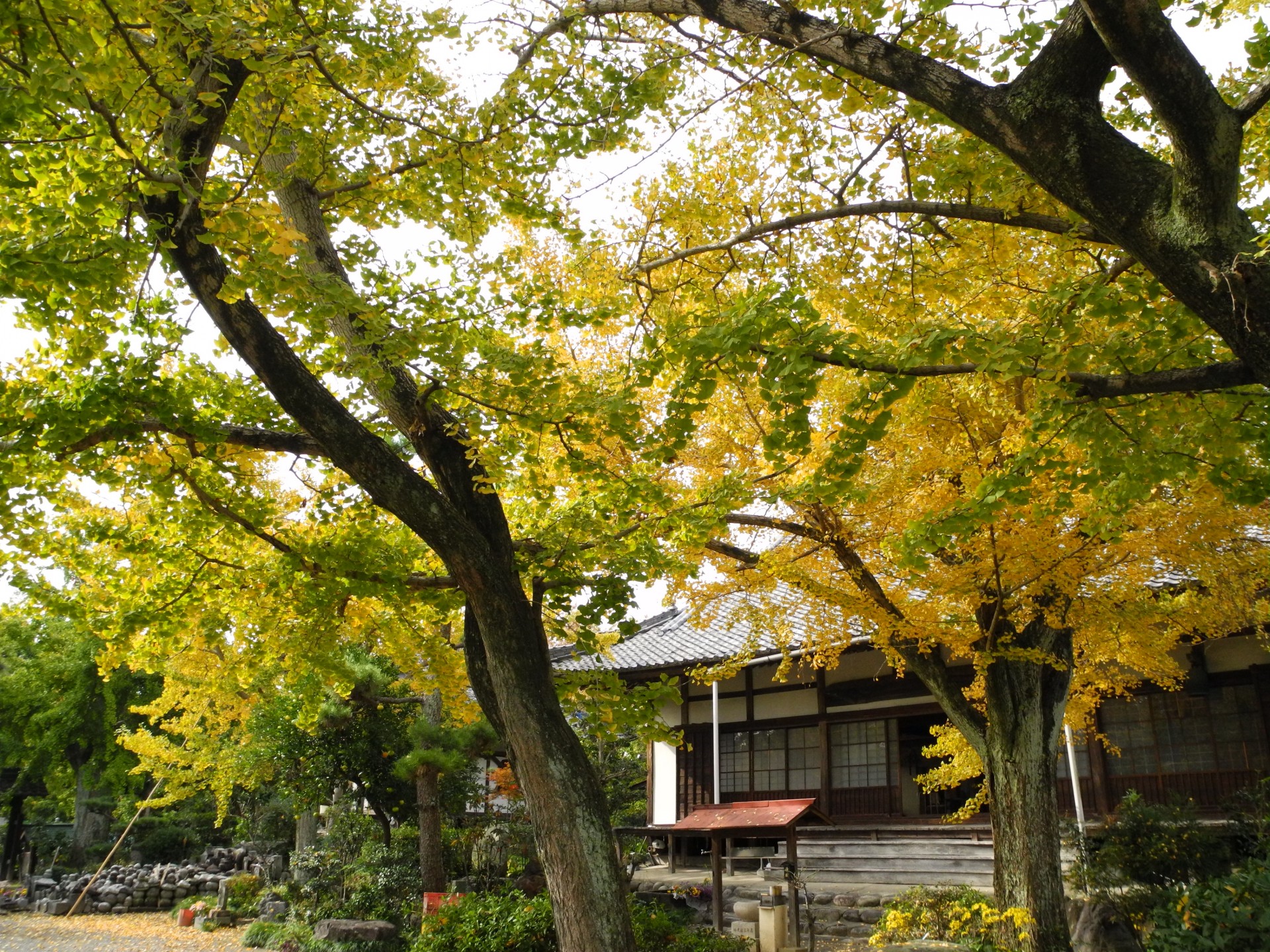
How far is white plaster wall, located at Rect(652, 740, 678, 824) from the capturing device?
56.9 feet

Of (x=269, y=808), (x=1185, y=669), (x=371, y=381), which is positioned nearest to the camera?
(x=371, y=381)

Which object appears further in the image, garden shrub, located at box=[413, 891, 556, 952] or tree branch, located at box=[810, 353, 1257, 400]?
garden shrub, located at box=[413, 891, 556, 952]

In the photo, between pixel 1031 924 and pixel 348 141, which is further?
pixel 1031 924

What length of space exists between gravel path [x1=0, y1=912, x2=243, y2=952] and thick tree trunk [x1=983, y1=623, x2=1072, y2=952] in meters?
11.5

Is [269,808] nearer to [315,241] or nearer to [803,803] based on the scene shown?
[803,803]

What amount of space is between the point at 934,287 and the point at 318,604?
5.10m

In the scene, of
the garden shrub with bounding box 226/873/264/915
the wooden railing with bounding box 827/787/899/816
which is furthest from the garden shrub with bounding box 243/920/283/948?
the wooden railing with bounding box 827/787/899/816

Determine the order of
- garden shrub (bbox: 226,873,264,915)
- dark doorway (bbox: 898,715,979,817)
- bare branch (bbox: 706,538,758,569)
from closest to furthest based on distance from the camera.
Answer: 1. bare branch (bbox: 706,538,758,569)
2. dark doorway (bbox: 898,715,979,817)
3. garden shrub (bbox: 226,873,264,915)

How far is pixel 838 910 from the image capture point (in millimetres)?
12297

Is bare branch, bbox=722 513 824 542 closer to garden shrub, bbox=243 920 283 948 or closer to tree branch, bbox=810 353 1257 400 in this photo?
tree branch, bbox=810 353 1257 400

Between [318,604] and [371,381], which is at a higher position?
[371,381]

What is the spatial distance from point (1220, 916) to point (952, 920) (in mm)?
3532

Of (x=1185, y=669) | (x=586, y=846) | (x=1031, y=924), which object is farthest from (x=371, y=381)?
(x=1185, y=669)

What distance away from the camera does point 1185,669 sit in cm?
1202
